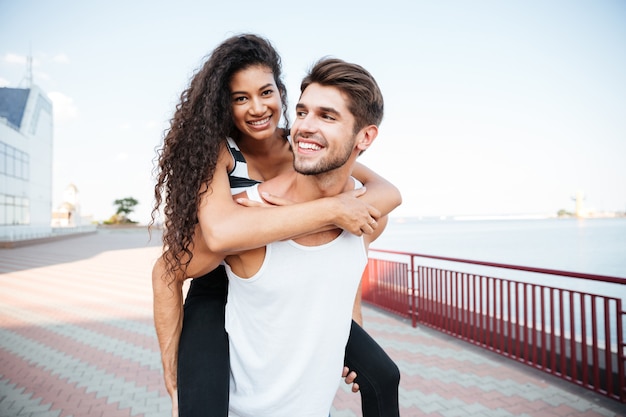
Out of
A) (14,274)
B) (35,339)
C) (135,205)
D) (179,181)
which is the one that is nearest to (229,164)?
(179,181)

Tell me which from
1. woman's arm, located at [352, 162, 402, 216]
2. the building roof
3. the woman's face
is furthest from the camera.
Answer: the building roof

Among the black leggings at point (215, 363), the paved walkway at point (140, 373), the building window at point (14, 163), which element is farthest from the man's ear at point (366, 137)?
the building window at point (14, 163)

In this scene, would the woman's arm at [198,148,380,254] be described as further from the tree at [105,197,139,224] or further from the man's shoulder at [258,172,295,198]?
the tree at [105,197,139,224]

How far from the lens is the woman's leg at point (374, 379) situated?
5.97ft

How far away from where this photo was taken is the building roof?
35688 millimetres

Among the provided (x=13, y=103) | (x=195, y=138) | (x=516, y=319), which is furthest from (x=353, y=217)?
(x=13, y=103)

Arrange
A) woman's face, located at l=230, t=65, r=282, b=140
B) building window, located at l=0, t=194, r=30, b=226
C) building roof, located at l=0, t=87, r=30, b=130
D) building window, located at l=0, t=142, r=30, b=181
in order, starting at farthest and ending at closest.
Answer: building roof, located at l=0, t=87, r=30, b=130
building window, located at l=0, t=142, r=30, b=181
building window, located at l=0, t=194, r=30, b=226
woman's face, located at l=230, t=65, r=282, b=140

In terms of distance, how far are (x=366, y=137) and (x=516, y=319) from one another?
4576 millimetres

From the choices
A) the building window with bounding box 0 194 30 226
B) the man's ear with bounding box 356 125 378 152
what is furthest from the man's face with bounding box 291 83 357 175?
the building window with bounding box 0 194 30 226

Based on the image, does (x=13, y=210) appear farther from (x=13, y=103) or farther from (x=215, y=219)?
(x=215, y=219)

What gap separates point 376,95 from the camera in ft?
5.78

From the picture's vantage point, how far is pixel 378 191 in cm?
204

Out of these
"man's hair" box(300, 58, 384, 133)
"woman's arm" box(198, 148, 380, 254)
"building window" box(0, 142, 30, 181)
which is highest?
"building window" box(0, 142, 30, 181)

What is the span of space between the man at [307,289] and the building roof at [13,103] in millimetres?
42393
